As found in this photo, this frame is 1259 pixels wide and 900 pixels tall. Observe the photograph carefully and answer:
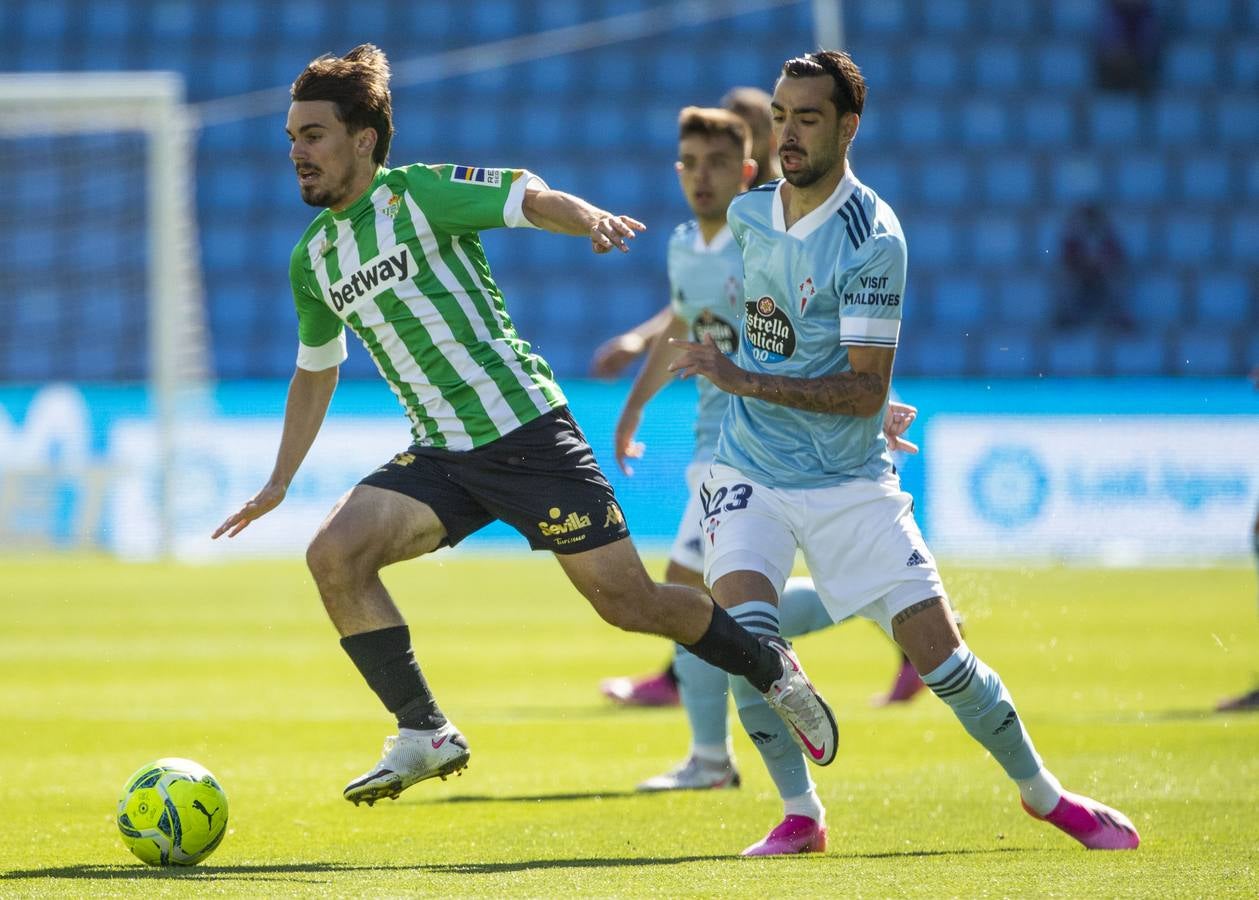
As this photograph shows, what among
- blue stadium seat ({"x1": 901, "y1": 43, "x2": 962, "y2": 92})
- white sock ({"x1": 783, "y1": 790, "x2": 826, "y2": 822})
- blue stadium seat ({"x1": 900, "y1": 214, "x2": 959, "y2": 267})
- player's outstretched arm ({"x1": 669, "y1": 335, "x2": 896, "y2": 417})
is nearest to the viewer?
player's outstretched arm ({"x1": 669, "y1": 335, "x2": 896, "y2": 417})

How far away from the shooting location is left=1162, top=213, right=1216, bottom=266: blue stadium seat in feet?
71.5

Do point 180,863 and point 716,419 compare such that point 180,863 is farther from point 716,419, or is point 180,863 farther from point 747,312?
point 716,419

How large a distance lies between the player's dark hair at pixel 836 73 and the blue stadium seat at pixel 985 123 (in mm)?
17813

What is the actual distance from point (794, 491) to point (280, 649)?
6871mm

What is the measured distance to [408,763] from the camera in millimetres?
5148

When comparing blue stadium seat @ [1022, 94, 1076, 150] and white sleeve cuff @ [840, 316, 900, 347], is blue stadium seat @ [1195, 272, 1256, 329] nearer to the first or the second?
blue stadium seat @ [1022, 94, 1076, 150]

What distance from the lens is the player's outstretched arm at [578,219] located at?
480 centimetres

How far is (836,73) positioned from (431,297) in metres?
1.31

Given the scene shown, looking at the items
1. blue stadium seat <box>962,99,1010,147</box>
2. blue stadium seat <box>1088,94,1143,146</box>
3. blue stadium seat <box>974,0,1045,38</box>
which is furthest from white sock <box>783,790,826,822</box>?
blue stadium seat <box>974,0,1045,38</box>

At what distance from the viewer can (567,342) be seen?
21.3 metres

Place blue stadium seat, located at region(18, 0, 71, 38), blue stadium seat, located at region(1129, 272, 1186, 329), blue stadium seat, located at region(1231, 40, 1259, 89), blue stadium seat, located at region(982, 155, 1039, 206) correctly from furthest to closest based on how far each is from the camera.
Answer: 1. blue stadium seat, located at region(18, 0, 71, 38)
2. blue stadium seat, located at region(1231, 40, 1259, 89)
3. blue stadium seat, located at region(982, 155, 1039, 206)
4. blue stadium seat, located at region(1129, 272, 1186, 329)

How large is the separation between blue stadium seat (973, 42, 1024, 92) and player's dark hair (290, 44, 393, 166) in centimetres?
1838

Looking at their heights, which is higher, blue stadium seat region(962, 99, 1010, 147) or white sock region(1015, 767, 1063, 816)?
blue stadium seat region(962, 99, 1010, 147)

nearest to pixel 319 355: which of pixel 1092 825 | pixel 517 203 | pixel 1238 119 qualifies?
pixel 517 203
